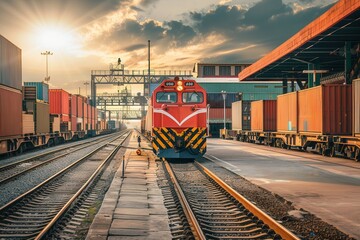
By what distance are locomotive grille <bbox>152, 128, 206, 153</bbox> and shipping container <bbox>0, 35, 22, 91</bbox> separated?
9.65 m

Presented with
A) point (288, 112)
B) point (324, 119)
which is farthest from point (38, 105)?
point (324, 119)

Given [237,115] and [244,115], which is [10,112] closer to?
[244,115]

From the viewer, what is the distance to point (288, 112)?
29109 millimetres

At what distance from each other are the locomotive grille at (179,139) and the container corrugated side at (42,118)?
1499 cm

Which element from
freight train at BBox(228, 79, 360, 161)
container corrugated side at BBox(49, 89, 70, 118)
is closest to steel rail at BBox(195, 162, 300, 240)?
freight train at BBox(228, 79, 360, 161)

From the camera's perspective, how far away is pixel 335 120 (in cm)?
2266

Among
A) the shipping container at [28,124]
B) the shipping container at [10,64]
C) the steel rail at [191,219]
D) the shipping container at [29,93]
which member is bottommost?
the steel rail at [191,219]

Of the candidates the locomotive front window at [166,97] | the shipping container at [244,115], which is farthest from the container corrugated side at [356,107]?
the shipping container at [244,115]

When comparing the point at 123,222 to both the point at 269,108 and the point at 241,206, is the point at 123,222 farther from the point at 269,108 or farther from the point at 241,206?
the point at 269,108

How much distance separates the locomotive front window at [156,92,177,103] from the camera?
19.8 meters

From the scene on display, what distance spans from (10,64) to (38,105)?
23.5ft

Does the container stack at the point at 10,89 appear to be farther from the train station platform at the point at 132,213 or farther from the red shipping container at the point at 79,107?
the red shipping container at the point at 79,107

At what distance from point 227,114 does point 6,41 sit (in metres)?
46.3

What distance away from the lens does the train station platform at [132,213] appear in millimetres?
7168
